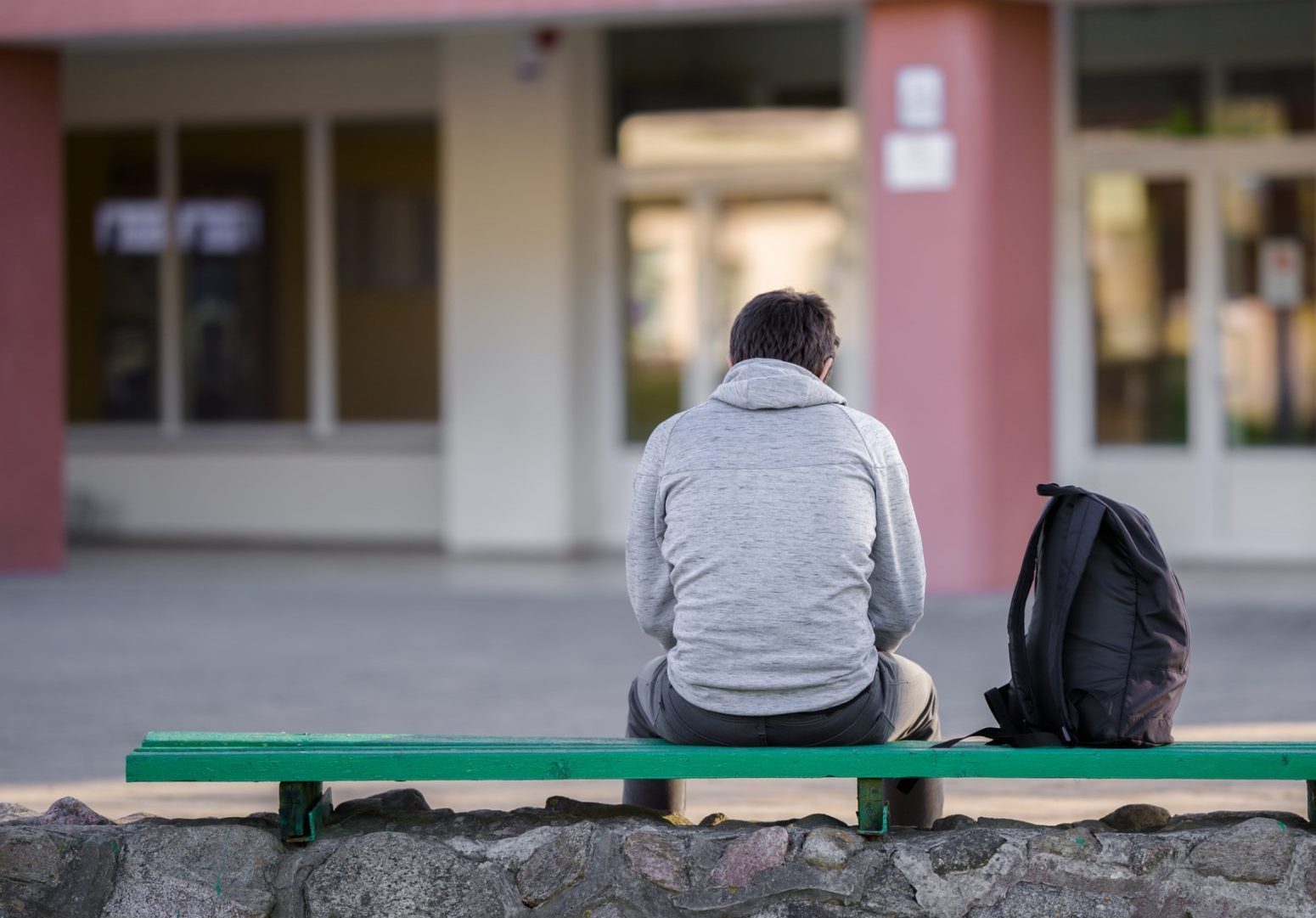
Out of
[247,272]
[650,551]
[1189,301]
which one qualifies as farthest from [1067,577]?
[247,272]

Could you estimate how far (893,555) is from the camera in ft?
12.8

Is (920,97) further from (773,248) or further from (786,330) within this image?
(786,330)

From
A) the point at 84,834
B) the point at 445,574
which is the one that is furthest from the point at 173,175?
the point at 84,834

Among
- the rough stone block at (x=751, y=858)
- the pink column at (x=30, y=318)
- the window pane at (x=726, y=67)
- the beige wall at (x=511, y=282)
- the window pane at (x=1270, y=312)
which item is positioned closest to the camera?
the rough stone block at (x=751, y=858)

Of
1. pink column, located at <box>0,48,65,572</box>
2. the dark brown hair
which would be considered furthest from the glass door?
the dark brown hair

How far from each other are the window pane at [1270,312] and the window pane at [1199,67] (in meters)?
0.44

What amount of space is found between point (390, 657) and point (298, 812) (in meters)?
4.25

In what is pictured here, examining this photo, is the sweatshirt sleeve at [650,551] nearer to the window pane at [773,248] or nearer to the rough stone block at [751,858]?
the rough stone block at [751,858]

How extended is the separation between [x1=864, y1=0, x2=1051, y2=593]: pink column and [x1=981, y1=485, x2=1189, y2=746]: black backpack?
5809mm

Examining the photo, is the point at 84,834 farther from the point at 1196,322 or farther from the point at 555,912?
the point at 1196,322

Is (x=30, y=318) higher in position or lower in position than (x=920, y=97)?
lower

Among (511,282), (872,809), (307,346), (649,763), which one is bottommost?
(872,809)

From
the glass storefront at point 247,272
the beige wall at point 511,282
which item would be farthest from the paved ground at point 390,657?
the glass storefront at point 247,272

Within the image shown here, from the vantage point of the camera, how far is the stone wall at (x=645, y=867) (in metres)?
3.82
